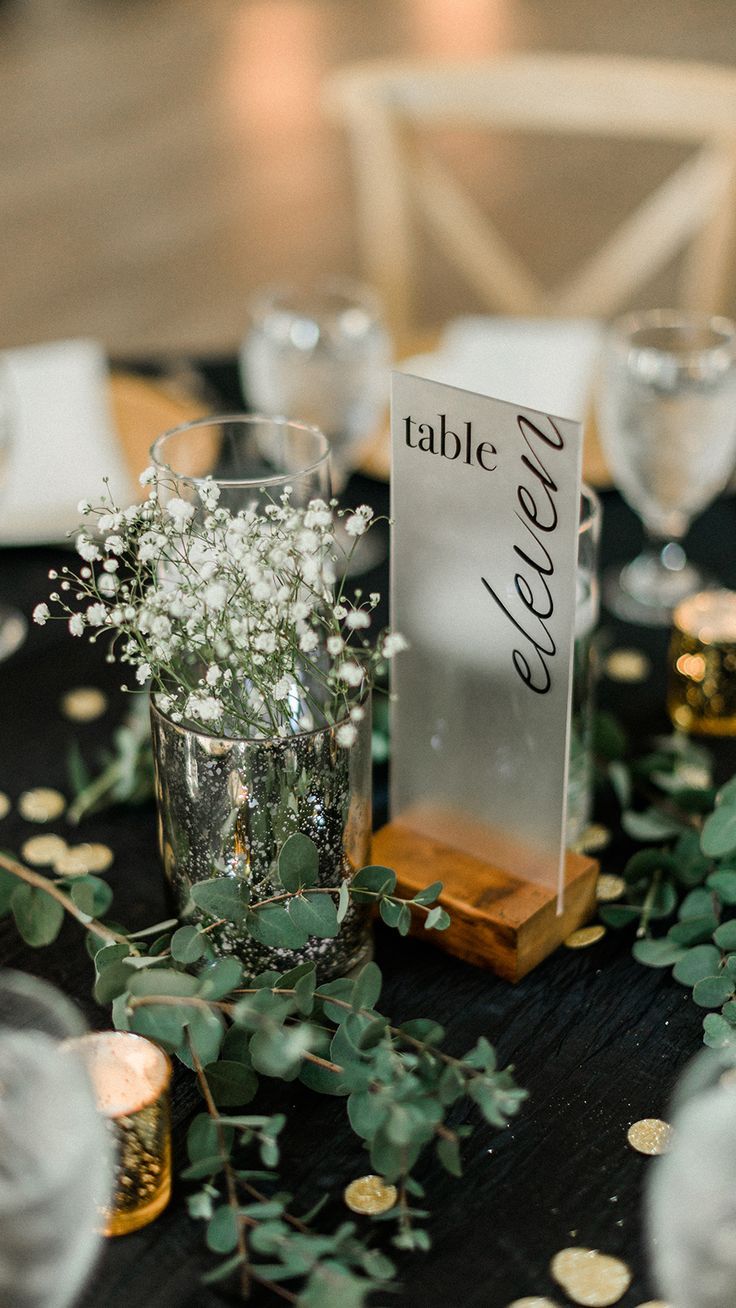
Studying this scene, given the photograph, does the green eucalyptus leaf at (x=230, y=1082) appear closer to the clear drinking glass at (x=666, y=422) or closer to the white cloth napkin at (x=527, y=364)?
the clear drinking glass at (x=666, y=422)

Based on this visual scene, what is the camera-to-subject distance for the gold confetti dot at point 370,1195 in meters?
0.74

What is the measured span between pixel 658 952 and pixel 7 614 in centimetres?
72

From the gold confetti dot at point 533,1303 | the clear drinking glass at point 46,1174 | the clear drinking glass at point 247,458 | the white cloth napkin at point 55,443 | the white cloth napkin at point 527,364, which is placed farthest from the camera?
the white cloth napkin at point 527,364

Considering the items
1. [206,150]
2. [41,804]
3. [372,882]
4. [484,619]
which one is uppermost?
[484,619]

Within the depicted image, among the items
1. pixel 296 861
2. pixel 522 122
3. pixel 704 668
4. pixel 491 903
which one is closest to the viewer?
pixel 296 861

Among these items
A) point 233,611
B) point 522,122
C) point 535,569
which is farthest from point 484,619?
point 522,122

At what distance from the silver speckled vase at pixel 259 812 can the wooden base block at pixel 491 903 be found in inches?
3.2

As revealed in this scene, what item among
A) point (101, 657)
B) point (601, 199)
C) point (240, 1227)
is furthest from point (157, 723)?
point (601, 199)

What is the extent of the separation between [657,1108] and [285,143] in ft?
17.3

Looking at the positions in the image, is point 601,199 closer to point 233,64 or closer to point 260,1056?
point 233,64

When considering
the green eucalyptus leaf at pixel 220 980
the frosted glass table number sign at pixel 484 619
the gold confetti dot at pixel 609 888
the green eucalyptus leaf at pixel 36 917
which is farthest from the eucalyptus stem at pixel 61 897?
the gold confetti dot at pixel 609 888

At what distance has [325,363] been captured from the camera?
1.45 meters

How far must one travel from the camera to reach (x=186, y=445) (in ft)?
3.10

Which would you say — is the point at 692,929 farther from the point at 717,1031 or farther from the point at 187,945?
the point at 187,945
